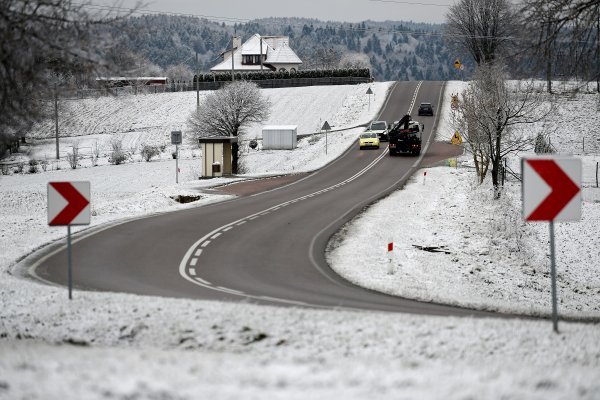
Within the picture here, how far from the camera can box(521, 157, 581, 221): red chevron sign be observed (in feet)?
28.4

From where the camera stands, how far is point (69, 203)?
1115 centimetres

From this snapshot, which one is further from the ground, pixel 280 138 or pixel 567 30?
pixel 567 30

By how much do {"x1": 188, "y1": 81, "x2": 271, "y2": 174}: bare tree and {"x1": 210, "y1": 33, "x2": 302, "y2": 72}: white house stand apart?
7797cm

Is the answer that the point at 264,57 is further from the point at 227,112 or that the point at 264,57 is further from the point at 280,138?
the point at 280,138

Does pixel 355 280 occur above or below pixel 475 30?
below

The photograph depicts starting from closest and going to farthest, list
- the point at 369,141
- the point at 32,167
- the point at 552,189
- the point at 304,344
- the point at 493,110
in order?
the point at 304,344 < the point at 552,189 < the point at 493,110 < the point at 369,141 < the point at 32,167

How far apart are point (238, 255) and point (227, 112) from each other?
152ft

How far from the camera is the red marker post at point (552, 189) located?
866 centimetres

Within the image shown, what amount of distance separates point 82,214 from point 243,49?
456 feet

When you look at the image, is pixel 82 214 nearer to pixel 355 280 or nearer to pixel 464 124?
pixel 355 280

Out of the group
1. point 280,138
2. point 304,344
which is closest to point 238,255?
point 304,344

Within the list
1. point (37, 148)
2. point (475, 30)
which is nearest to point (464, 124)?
point (37, 148)

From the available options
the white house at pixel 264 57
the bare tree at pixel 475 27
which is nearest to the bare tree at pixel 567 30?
the bare tree at pixel 475 27

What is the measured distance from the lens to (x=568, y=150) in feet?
190
